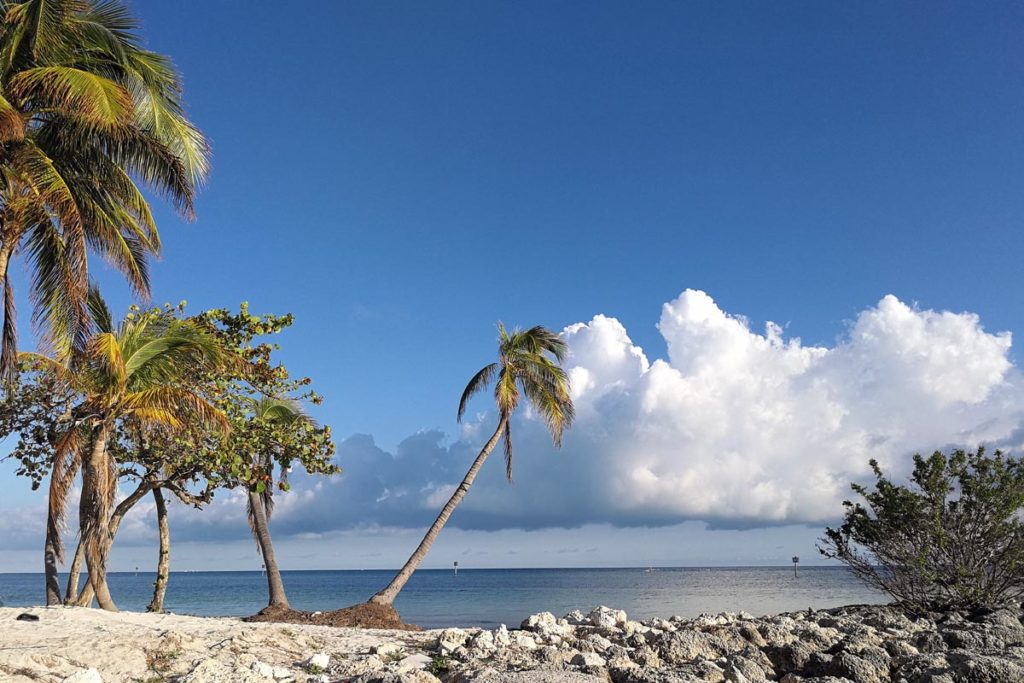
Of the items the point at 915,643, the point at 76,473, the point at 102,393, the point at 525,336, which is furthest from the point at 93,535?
the point at 915,643

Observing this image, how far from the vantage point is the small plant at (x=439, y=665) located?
901 centimetres

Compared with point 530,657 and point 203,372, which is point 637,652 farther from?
point 203,372

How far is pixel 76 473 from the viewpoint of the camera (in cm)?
1455

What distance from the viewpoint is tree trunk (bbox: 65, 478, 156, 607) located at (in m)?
16.2

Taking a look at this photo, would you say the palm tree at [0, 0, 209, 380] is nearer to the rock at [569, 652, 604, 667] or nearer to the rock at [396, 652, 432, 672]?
the rock at [396, 652, 432, 672]

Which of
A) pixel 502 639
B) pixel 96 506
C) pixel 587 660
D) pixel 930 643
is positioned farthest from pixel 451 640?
pixel 96 506

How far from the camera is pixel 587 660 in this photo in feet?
29.0

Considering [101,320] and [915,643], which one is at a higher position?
[101,320]

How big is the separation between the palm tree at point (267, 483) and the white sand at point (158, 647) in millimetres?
6020

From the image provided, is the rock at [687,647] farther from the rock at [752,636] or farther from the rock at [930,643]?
the rock at [930,643]

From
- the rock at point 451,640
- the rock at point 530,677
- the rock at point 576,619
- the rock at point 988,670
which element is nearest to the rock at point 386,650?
→ the rock at point 451,640

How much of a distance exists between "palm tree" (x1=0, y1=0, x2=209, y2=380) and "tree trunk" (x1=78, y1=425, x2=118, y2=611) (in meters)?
2.07

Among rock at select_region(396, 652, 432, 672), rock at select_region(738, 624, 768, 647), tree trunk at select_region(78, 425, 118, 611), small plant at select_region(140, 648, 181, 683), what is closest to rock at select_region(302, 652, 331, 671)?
rock at select_region(396, 652, 432, 672)

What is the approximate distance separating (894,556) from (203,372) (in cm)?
1608
